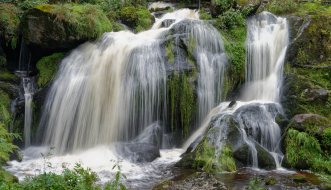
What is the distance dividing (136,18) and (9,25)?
433 centimetres

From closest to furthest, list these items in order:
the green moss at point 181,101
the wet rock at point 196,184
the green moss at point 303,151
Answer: the wet rock at point 196,184, the green moss at point 303,151, the green moss at point 181,101

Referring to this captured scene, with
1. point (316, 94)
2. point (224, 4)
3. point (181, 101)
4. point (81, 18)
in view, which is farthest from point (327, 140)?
point (81, 18)

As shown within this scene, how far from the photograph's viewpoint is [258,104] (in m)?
10.2

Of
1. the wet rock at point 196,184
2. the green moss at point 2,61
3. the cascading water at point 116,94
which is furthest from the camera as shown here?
the green moss at point 2,61

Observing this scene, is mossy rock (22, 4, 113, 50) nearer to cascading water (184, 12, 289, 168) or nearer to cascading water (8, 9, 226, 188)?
cascading water (8, 9, 226, 188)

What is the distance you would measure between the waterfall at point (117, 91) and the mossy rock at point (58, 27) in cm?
70

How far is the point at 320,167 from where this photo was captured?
27.8ft

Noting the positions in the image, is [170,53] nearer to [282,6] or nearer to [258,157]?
[258,157]

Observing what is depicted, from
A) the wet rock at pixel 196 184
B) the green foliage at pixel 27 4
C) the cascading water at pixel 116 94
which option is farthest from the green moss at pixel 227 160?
the green foliage at pixel 27 4

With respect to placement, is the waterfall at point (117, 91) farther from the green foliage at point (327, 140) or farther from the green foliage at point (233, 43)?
the green foliage at point (327, 140)

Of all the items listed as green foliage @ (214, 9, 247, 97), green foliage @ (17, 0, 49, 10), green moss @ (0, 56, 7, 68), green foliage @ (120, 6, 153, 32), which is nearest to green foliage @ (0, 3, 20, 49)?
green moss @ (0, 56, 7, 68)

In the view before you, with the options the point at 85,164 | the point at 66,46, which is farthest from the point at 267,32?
the point at 85,164

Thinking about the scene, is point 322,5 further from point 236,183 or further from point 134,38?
point 236,183

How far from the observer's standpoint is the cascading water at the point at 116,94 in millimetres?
10758
